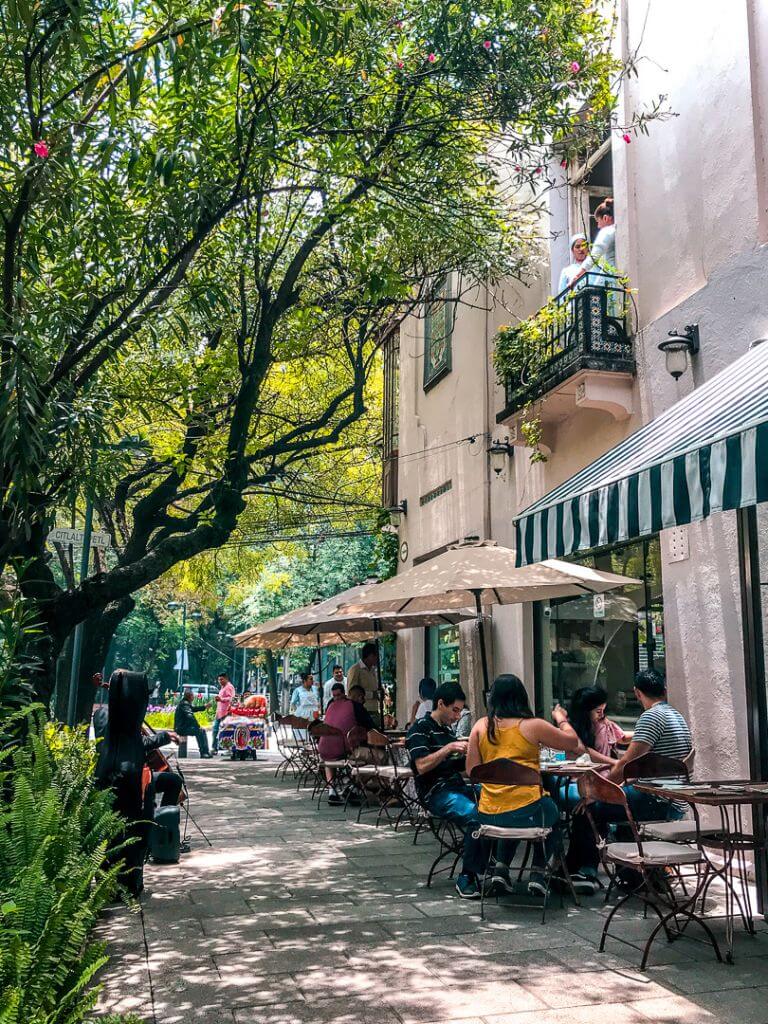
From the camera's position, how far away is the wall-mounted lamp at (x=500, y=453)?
13812mm

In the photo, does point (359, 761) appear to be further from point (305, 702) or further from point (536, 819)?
point (305, 702)

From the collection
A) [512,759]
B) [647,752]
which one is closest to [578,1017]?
[512,759]

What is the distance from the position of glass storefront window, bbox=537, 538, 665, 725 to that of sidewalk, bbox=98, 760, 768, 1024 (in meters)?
3.40

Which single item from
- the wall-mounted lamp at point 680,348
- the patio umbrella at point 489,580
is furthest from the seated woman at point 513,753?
the wall-mounted lamp at point 680,348

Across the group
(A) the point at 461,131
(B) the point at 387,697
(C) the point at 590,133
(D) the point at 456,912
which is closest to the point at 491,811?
(D) the point at 456,912

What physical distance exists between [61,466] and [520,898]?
4.46m

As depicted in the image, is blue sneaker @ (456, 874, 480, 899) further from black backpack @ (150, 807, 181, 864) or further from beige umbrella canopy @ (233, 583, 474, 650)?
beige umbrella canopy @ (233, 583, 474, 650)

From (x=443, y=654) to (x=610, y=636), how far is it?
673cm

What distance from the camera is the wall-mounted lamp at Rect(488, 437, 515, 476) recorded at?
13.8 metres

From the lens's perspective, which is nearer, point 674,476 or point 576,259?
point 674,476

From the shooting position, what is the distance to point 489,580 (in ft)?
29.3

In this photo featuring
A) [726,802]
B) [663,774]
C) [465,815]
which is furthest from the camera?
[465,815]

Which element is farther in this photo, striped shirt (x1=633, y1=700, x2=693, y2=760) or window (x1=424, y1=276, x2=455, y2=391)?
window (x1=424, y1=276, x2=455, y2=391)

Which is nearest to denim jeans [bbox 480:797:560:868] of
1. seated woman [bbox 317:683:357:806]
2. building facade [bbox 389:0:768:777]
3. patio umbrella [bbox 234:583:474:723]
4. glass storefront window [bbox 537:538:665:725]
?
building facade [bbox 389:0:768:777]
